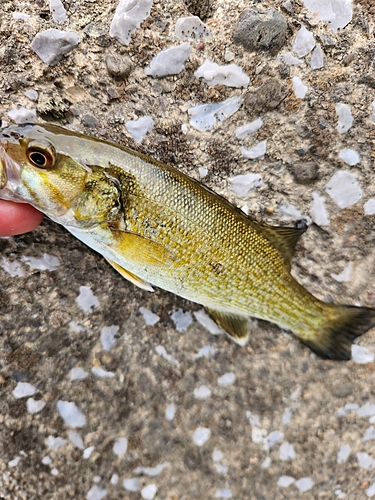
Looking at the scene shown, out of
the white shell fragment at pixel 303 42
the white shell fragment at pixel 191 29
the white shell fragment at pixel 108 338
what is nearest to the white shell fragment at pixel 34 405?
the white shell fragment at pixel 108 338

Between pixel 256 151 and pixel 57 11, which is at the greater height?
pixel 57 11

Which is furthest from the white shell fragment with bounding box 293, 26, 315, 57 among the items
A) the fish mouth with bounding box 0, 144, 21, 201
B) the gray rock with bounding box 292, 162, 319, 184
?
the fish mouth with bounding box 0, 144, 21, 201

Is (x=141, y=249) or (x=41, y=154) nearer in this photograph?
(x=41, y=154)

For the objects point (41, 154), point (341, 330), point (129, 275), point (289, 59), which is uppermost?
point (289, 59)

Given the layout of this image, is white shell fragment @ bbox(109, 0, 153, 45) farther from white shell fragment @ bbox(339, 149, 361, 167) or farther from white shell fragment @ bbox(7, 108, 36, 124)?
white shell fragment @ bbox(339, 149, 361, 167)

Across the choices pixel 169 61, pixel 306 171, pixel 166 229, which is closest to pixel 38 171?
pixel 166 229

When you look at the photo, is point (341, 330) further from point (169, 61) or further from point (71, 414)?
point (169, 61)

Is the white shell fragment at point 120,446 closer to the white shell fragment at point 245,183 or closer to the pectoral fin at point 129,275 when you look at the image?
the pectoral fin at point 129,275
